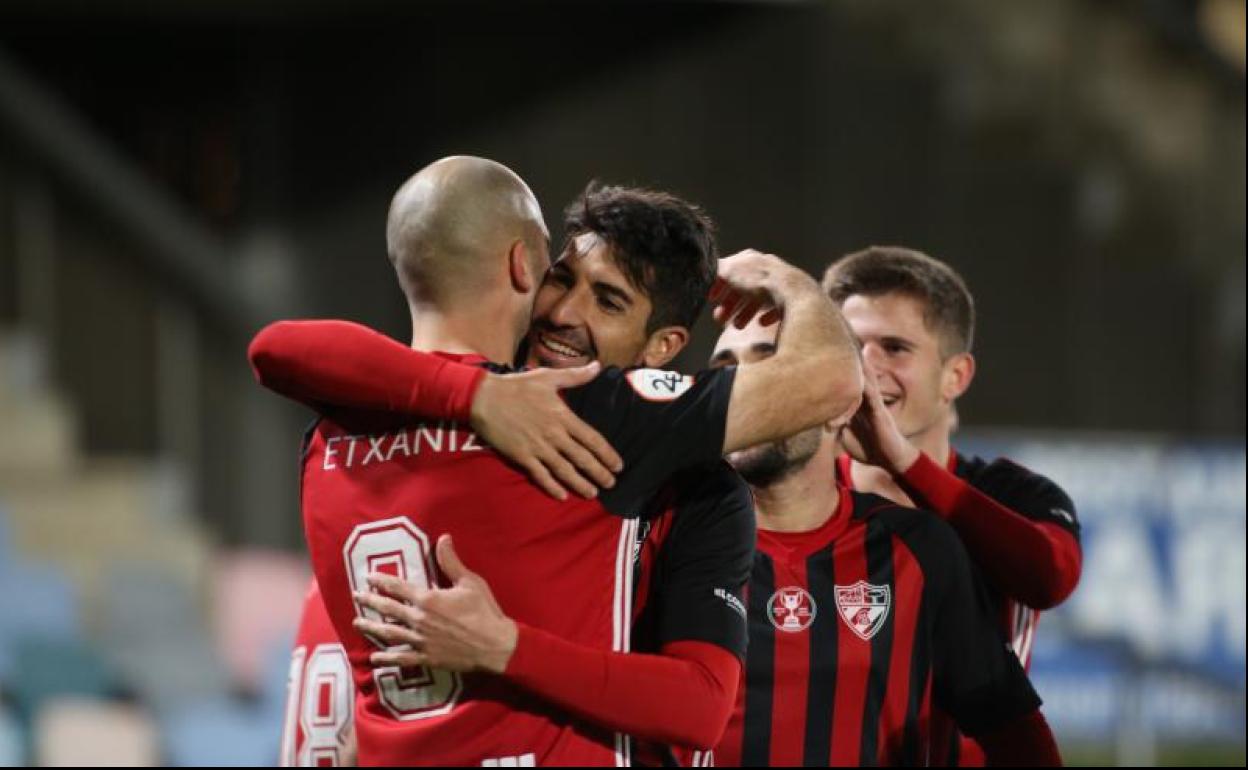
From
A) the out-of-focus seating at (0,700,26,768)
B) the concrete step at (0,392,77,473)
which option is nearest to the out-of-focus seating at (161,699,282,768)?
the out-of-focus seating at (0,700,26,768)

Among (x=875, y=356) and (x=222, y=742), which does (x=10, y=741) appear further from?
(x=875, y=356)

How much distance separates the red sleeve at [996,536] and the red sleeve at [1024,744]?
23cm

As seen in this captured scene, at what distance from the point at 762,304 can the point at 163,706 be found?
607 cm

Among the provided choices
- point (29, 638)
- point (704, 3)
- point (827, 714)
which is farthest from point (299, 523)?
point (827, 714)

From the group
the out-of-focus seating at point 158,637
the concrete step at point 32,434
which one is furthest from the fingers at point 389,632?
the concrete step at point 32,434

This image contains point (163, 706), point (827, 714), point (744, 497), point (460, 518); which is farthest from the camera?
point (163, 706)

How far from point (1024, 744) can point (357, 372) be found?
1.32 metres

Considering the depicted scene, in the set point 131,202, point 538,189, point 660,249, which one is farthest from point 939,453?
point 131,202

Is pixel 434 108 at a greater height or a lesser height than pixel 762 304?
greater

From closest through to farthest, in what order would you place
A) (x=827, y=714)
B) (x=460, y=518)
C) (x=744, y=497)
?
1. (x=460, y=518)
2. (x=744, y=497)
3. (x=827, y=714)

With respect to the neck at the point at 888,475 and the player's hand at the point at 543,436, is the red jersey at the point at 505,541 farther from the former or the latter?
the neck at the point at 888,475

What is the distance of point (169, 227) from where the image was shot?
10.8 meters

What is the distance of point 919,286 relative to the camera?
10.7 ft

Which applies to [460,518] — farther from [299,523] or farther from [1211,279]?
[1211,279]
